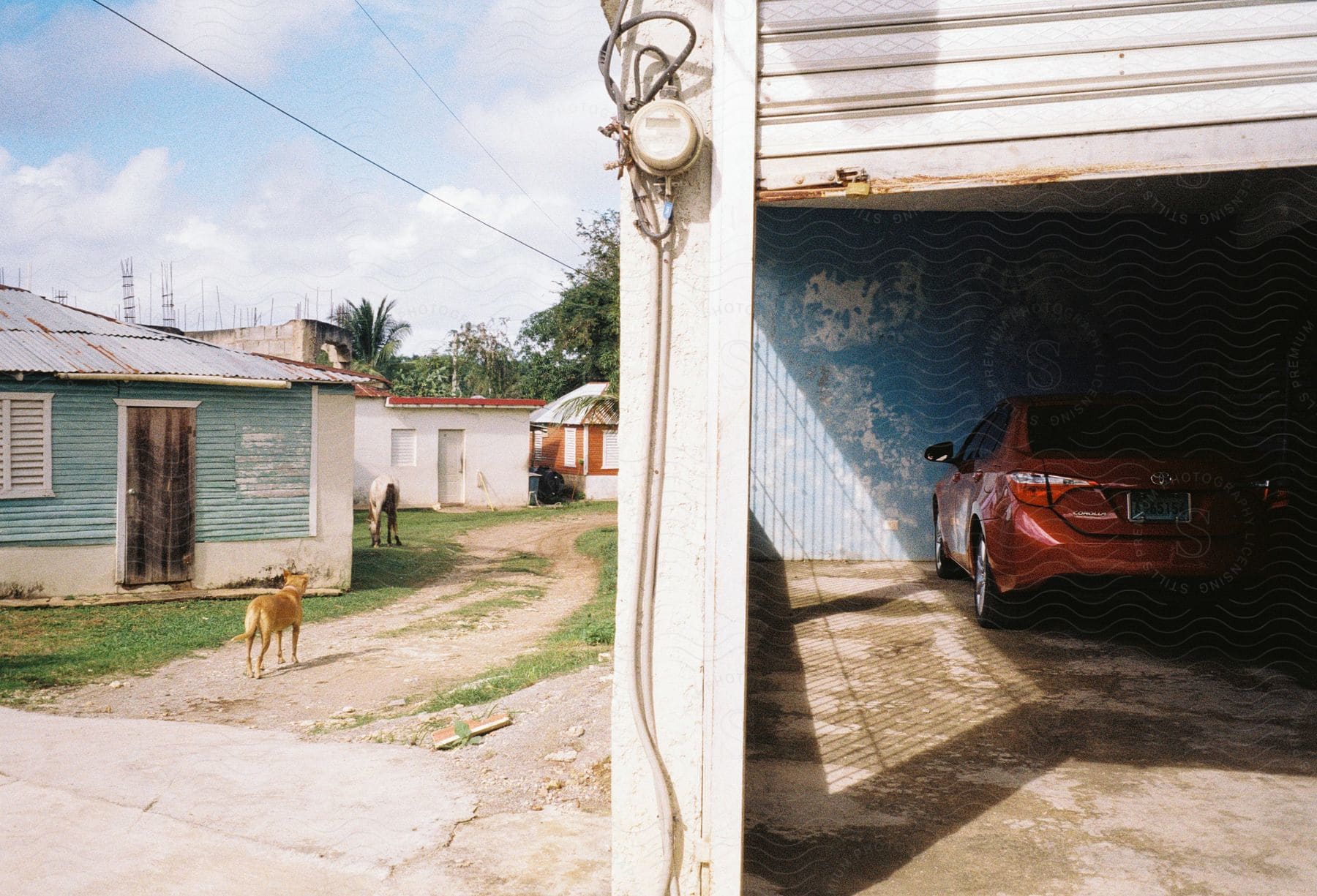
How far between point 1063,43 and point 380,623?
377 inches

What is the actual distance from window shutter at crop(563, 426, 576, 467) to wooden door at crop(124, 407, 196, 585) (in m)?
17.5

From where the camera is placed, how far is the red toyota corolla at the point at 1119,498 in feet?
16.7

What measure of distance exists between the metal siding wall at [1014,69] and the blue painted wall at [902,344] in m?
6.73

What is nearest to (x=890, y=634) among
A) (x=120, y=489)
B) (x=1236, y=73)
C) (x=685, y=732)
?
(x=685, y=732)

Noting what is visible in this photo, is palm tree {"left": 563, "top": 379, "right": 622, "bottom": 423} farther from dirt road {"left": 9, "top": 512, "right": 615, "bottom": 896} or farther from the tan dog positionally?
dirt road {"left": 9, "top": 512, "right": 615, "bottom": 896}

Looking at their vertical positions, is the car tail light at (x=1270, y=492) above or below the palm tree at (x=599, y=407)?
below

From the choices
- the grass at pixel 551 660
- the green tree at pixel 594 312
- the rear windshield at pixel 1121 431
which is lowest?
the grass at pixel 551 660

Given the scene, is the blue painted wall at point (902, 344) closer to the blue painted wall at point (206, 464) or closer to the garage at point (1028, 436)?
the garage at point (1028, 436)

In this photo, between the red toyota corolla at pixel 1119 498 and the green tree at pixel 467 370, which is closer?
the red toyota corolla at pixel 1119 498

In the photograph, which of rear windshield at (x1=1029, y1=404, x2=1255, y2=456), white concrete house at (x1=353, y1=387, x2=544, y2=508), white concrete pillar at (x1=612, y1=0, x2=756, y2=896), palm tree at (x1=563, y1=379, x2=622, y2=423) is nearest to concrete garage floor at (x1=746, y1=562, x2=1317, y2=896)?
white concrete pillar at (x1=612, y1=0, x2=756, y2=896)

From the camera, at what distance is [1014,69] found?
106 inches

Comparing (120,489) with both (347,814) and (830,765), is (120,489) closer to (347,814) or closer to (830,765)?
(347,814)

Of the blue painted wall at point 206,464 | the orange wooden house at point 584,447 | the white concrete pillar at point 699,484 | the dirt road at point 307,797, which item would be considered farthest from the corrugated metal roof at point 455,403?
the white concrete pillar at point 699,484

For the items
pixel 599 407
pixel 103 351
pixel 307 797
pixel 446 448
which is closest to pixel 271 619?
pixel 307 797
